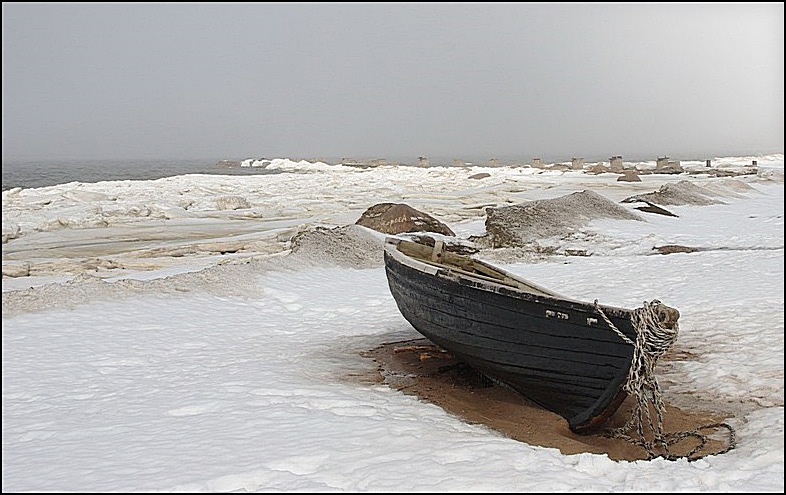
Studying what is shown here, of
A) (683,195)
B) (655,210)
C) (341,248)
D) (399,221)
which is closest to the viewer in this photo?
(341,248)

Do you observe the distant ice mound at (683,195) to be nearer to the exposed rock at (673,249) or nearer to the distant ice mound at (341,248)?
the exposed rock at (673,249)

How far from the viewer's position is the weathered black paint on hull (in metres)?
5.25

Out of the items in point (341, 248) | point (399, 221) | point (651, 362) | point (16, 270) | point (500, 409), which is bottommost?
point (500, 409)

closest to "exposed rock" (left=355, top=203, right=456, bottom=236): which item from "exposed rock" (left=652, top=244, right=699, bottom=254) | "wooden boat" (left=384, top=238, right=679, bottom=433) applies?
"exposed rock" (left=652, top=244, right=699, bottom=254)

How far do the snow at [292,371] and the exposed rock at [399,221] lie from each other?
2.30 meters

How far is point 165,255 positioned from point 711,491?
12.8 metres

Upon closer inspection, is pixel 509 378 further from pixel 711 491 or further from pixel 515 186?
pixel 515 186

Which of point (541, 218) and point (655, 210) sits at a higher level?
point (541, 218)

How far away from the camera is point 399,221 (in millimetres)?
16750

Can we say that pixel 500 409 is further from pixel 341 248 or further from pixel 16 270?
pixel 16 270

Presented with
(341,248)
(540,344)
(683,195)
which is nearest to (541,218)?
(341,248)

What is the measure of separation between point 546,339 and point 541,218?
1194cm

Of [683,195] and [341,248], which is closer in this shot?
[341,248]

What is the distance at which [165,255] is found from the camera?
14930mm
